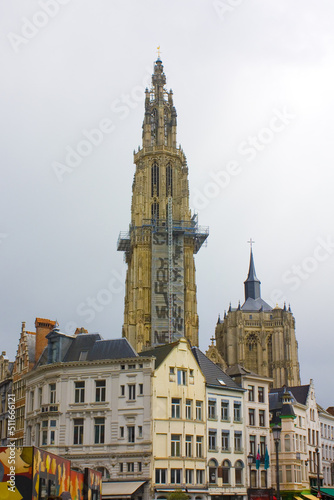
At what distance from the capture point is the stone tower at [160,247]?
3317 inches

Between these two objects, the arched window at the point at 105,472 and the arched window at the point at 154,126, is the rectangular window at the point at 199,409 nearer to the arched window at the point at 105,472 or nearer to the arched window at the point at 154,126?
the arched window at the point at 105,472

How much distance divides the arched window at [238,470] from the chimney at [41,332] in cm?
1689

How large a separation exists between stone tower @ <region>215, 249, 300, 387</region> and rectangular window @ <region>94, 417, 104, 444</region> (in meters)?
51.5

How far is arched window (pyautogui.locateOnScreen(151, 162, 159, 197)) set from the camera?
94062mm

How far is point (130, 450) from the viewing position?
141 ft

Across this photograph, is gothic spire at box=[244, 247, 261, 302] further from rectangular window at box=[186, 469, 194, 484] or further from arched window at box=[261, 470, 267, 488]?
rectangular window at box=[186, 469, 194, 484]

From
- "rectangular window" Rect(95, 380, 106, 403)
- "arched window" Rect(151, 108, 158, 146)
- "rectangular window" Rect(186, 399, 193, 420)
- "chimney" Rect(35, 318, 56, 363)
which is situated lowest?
"rectangular window" Rect(186, 399, 193, 420)

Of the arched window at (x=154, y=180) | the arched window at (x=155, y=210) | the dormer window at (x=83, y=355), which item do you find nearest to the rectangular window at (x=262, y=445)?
the dormer window at (x=83, y=355)

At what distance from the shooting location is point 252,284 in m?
108

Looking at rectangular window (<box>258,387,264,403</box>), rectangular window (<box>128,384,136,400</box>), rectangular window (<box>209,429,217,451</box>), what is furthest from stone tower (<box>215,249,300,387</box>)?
rectangular window (<box>128,384,136,400</box>)

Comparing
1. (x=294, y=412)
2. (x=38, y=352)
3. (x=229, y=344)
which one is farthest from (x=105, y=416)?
(x=229, y=344)

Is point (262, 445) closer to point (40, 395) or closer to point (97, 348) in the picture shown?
point (97, 348)

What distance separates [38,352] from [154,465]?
15.6 metres

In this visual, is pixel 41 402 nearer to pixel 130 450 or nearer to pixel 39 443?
pixel 39 443
